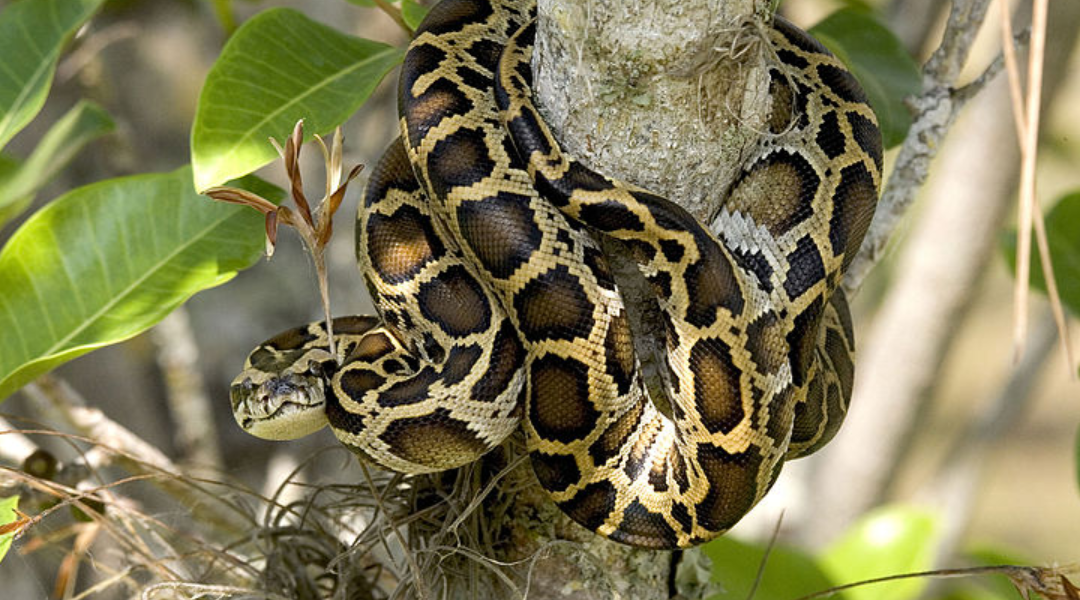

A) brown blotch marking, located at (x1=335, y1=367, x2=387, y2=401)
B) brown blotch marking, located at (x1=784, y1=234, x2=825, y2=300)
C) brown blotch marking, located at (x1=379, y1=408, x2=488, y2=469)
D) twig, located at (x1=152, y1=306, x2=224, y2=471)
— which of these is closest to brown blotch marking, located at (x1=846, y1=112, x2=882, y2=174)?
brown blotch marking, located at (x1=784, y1=234, x2=825, y2=300)

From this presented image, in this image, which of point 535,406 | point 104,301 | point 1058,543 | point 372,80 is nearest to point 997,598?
point 535,406

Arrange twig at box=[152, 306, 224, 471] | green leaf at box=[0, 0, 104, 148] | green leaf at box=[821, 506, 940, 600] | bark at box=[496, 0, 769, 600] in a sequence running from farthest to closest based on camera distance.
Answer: twig at box=[152, 306, 224, 471], green leaf at box=[821, 506, 940, 600], green leaf at box=[0, 0, 104, 148], bark at box=[496, 0, 769, 600]

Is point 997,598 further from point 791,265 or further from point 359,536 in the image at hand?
point 359,536

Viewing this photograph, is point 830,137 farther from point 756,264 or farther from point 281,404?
point 281,404

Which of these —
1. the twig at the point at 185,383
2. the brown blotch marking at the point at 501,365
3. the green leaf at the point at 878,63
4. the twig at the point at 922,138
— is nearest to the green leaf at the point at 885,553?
the twig at the point at 922,138

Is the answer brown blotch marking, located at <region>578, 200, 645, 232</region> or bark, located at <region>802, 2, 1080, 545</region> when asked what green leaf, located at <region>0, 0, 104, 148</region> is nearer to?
brown blotch marking, located at <region>578, 200, 645, 232</region>

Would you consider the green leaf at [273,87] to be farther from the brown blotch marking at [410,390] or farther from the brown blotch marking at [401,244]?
the brown blotch marking at [410,390]

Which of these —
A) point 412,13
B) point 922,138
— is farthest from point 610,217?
point 922,138
